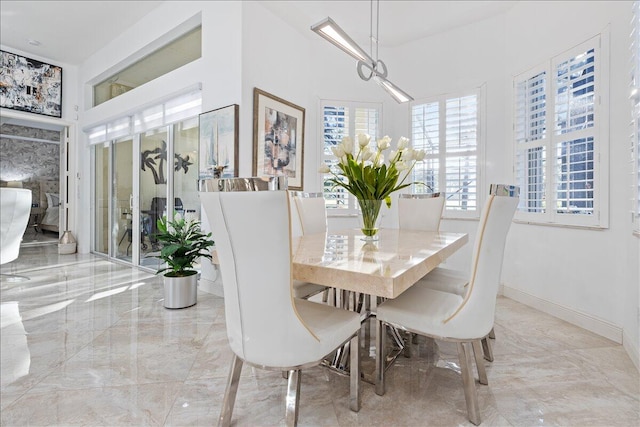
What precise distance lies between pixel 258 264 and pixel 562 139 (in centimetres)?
297

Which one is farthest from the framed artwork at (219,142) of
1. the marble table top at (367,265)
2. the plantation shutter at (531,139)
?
the plantation shutter at (531,139)

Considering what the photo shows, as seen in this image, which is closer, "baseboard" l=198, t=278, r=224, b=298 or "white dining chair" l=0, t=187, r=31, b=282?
"baseboard" l=198, t=278, r=224, b=298

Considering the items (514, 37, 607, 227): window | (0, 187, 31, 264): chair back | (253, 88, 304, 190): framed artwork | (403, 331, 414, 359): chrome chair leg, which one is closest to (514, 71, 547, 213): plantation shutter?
(514, 37, 607, 227): window

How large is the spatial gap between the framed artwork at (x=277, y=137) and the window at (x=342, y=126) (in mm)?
426

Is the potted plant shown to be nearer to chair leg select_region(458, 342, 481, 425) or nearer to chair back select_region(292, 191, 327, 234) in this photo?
chair back select_region(292, 191, 327, 234)

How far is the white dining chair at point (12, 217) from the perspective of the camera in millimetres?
3334

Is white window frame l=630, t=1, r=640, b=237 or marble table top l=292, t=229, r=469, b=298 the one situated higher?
white window frame l=630, t=1, r=640, b=237

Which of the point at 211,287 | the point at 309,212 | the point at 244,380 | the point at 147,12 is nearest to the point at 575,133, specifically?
the point at 309,212

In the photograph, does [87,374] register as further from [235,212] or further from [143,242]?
[143,242]

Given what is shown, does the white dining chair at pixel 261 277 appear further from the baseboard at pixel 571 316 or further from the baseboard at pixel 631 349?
the baseboard at pixel 571 316

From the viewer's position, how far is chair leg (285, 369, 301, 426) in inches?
45.3

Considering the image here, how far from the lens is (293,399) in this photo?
1.18 m

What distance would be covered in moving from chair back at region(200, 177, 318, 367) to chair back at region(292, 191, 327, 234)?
4.52 ft

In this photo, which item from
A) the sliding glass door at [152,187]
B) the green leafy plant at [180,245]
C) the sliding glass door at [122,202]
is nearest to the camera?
the green leafy plant at [180,245]
